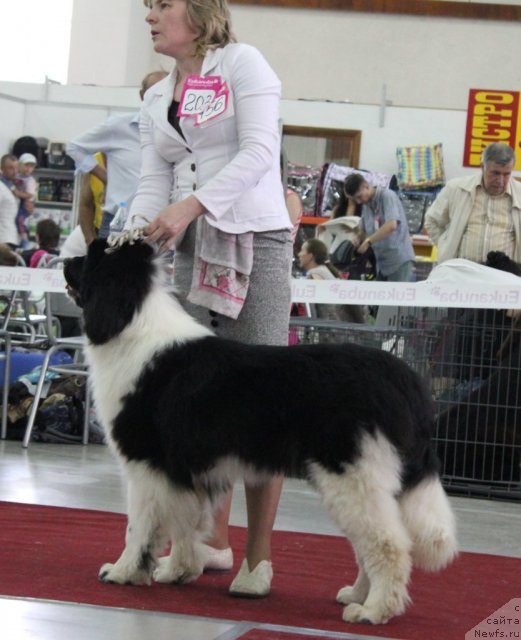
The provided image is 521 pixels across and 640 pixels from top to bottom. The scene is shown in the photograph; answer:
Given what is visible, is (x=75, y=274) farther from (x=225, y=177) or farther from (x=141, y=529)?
(x=141, y=529)

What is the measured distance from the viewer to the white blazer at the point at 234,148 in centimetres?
308

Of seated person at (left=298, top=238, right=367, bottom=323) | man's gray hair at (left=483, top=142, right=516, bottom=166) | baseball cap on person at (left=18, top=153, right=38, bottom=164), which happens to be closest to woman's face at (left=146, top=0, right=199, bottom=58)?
man's gray hair at (left=483, top=142, right=516, bottom=166)

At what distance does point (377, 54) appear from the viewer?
623 inches

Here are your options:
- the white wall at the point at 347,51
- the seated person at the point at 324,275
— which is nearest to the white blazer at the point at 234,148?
A: the seated person at the point at 324,275

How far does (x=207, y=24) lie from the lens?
3166 millimetres

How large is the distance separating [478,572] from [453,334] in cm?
207

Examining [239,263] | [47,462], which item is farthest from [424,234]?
[239,263]

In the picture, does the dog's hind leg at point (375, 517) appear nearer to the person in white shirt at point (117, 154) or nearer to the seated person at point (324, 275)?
the person in white shirt at point (117, 154)

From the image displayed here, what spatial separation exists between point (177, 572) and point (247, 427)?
62cm

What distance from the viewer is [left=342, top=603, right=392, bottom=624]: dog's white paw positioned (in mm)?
2770

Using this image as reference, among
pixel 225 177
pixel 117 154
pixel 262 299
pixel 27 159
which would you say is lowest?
pixel 262 299

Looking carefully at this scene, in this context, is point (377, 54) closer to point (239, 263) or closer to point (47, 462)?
point (47, 462)

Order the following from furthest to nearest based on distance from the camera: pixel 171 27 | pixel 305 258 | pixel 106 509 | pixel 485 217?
pixel 305 258 → pixel 485 217 → pixel 106 509 → pixel 171 27

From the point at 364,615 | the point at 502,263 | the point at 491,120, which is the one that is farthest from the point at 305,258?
the point at 364,615
